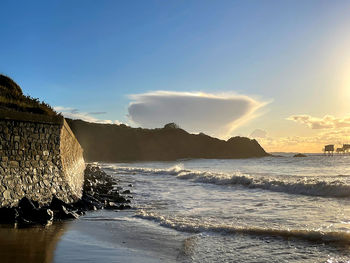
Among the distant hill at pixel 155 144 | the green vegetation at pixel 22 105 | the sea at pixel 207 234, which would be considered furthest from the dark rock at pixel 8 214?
the distant hill at pixel 155 144

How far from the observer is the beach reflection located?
6.09 metres

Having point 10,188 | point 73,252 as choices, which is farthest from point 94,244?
point 10,188

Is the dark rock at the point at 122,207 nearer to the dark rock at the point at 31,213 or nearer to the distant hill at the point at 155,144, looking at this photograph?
the dark rock at the point at 31,213

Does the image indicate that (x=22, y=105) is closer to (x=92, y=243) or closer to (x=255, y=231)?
(x=92, y=243)

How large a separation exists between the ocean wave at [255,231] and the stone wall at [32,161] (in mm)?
3597

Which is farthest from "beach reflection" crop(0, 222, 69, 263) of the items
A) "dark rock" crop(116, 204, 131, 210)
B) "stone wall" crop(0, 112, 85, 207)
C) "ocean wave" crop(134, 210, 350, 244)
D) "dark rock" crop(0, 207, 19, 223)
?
"dark rock" crop(116, 204, 131, 210)

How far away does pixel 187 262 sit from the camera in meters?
6.29

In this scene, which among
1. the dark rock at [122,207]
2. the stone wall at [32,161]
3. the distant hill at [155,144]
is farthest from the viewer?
the distant hill at [155,144]

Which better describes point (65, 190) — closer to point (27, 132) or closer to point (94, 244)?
point (27, 132)

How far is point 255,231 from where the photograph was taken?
8672 millimetres

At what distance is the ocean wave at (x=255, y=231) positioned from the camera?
787 cm

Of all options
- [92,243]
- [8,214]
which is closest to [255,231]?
[92,243]

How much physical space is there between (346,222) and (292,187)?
367 inches

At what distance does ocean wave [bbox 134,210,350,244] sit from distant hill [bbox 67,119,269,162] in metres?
114
